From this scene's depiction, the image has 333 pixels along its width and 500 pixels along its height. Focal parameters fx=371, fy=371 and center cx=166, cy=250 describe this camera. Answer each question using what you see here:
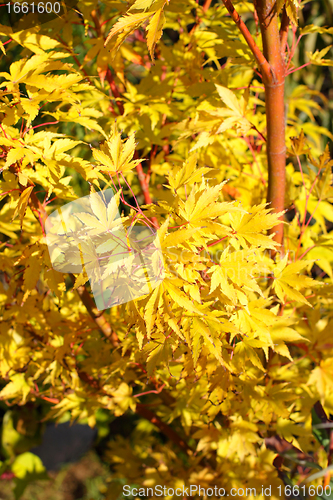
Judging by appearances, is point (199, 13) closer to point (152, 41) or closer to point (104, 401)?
point (152, 41)

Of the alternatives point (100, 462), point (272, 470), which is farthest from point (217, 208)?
point (100, 462)

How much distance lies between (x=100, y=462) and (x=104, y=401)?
1506 millimetres

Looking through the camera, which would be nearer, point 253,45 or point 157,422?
point 253,45

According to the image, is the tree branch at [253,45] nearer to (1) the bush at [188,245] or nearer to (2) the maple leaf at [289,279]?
(1) the bush at [188,245]

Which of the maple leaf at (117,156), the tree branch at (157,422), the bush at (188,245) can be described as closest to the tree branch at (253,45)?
the bush at (188,245)

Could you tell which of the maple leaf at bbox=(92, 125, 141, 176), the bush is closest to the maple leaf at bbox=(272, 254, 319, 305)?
the bush

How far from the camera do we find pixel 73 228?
675mm

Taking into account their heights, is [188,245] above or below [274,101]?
below

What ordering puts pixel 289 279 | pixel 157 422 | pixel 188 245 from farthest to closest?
pixel 157 422, pixel 289 279, pixel 188 245

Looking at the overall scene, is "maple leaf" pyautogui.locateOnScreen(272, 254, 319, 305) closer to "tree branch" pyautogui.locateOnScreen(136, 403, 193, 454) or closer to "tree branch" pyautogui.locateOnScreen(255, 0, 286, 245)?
"tree branch" pyautogui.locateOnScreen(255, 0, 286, 245)

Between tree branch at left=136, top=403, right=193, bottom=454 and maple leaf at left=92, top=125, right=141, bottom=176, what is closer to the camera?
maple leaf at left=92, top=125, right=141, bottom=176

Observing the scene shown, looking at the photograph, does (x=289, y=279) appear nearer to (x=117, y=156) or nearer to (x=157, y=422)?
(x=117, y=156)

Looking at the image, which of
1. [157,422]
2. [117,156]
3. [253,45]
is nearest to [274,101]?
[253,45]

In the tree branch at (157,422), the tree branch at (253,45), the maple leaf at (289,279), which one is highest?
the tree branch at (253,45)
